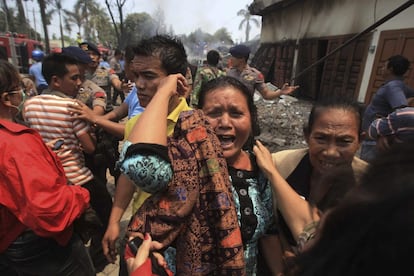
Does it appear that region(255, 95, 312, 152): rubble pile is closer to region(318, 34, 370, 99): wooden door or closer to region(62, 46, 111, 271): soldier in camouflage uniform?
region(318, 34, 370, 99): wooden door

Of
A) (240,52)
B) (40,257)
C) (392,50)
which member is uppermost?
(392,50)

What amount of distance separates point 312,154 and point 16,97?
5.94 feet

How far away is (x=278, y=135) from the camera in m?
5.71

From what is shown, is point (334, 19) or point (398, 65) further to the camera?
point (334, 19)

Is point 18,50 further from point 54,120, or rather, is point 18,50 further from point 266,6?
point 54,120

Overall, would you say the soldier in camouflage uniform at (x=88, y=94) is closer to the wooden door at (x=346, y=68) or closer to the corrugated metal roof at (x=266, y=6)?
the wooden door at (x=346, y=68)

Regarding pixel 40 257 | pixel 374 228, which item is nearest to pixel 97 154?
pixel 40 257

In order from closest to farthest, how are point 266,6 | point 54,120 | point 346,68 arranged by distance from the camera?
point 54,120 < point 346,68 < point 266,6

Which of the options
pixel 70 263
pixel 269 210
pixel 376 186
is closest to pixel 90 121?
pixel 70 263

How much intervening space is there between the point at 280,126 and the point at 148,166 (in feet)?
18.5

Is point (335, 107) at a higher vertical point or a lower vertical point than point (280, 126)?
higher

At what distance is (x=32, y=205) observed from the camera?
1.20 metres

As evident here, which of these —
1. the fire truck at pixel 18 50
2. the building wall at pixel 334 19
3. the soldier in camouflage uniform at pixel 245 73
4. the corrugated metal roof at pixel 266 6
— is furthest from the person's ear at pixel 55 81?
the fire truck at pixel 18 50

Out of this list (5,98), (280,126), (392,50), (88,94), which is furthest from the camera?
(392,50)
